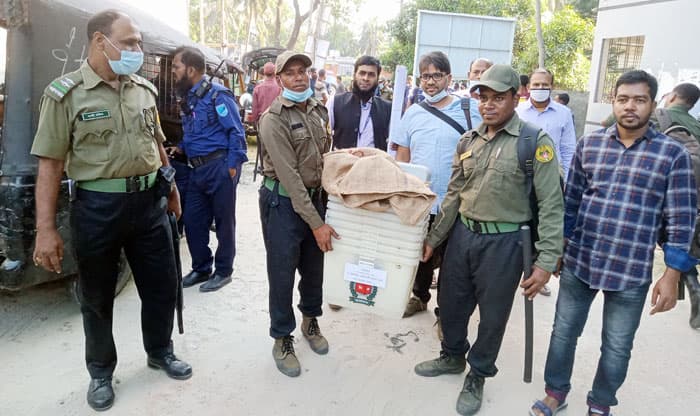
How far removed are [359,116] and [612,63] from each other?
878cm

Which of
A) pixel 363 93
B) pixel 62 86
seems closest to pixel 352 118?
pixel 363 93

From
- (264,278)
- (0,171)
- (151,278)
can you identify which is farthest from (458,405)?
(0,171)

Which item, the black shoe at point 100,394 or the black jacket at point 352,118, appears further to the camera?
the black jacket at point 352,118

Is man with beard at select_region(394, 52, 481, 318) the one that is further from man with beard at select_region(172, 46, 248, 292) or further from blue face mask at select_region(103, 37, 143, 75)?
blue face mask at select_region(103, 37, 143, 75)

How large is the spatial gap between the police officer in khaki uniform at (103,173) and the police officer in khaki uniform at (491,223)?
5.00 ft

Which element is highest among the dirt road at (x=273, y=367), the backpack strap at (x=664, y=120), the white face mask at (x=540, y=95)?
the white face mask at (x=540, y=95)

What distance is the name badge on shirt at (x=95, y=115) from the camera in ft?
7.56

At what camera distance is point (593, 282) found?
2396 millimetres

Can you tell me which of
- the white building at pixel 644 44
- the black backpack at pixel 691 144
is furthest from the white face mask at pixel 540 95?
the white building at pixel 644 44

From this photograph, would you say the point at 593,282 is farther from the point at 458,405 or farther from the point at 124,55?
the point at 124,55

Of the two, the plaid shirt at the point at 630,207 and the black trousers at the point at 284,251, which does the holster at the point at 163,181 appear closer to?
the black trousers at the point at 284,251

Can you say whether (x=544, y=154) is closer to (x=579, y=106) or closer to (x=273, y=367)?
(x=273, y=367)

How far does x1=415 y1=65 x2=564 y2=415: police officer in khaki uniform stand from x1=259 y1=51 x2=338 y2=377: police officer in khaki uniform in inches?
26.8

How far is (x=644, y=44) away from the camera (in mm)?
8969
